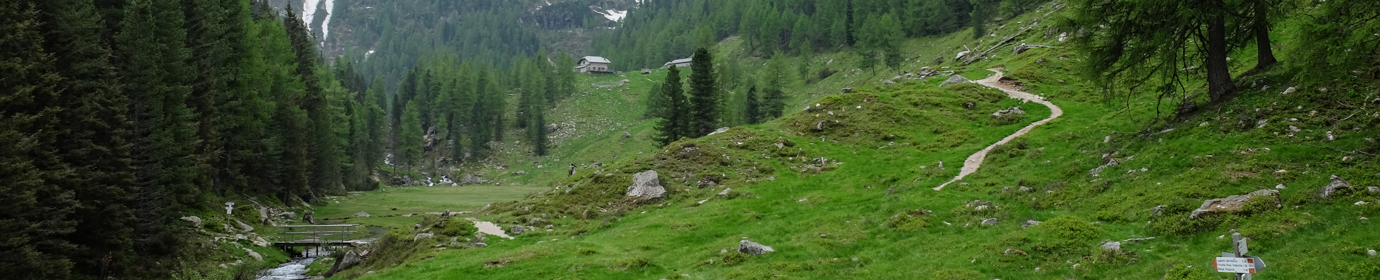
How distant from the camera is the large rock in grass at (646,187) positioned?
38.8m

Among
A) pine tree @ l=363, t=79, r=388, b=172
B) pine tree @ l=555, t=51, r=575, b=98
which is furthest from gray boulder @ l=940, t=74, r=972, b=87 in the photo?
pine tree @ l=555, t=51, r=575, b=98

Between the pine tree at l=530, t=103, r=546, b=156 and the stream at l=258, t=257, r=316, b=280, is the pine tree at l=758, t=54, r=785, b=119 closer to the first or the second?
the pine tree at l=530, t=103, r=546, b=156

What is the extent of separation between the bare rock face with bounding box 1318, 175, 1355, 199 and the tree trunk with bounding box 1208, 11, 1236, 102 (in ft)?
37.2

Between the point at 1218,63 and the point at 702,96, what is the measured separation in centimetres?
4538

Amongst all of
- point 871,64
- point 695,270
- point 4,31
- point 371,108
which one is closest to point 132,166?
point 4,31

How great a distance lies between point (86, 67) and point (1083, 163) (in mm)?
40304

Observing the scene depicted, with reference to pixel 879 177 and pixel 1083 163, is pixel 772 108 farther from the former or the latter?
pixel 1083 163

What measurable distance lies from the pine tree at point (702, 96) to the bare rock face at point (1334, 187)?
52576 mm

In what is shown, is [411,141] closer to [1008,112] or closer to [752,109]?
[752,109]

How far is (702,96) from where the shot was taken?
67.6m

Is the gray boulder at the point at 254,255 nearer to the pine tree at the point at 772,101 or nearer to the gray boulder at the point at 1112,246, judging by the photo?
the gray boulder at the point at 1112,246

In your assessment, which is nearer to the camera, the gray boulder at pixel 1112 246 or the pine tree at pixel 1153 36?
the gray boulder at pixel 1112 246

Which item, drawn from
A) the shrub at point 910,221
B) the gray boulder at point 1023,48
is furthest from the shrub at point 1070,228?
the gray boulder at point 1023,48

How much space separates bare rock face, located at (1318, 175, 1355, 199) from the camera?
1602 centimetres
